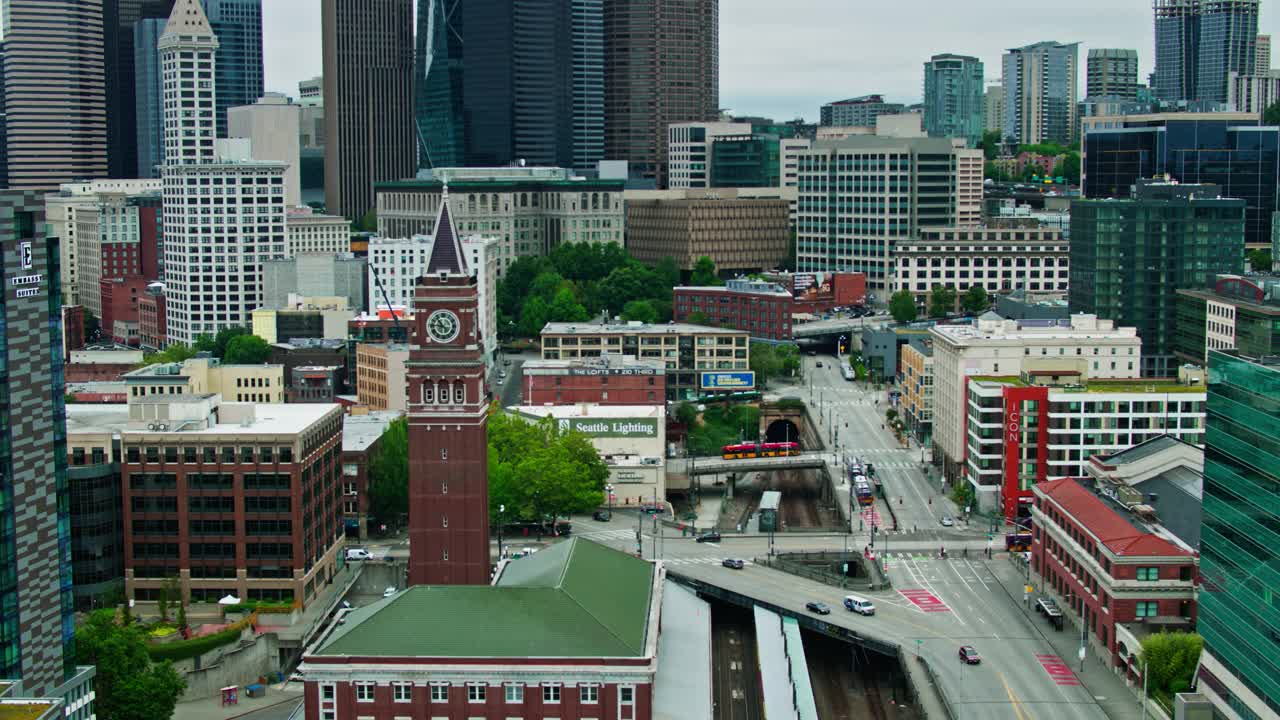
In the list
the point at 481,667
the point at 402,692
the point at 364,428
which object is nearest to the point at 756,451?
the point at 364,428

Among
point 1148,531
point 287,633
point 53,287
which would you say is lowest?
point 287,633

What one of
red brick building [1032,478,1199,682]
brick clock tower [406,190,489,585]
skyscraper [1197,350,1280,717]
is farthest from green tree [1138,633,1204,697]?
brick clock tower [406,190,489,585]

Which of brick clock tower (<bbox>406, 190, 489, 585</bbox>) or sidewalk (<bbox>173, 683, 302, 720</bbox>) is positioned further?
brick clock tower (<bbox>406, 190, 489, 585</bbox>)

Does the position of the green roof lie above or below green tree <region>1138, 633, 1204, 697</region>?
above

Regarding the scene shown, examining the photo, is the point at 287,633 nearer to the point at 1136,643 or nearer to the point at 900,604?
the point at 900,604

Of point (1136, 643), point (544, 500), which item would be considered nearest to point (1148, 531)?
point (1136, 643)

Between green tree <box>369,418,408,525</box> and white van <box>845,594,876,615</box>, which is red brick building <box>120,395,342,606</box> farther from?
white van <box>845,594,876,615</box>

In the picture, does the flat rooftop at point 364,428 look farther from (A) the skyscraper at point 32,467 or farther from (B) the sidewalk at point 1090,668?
(B) the sidewalk at point 1090,668
